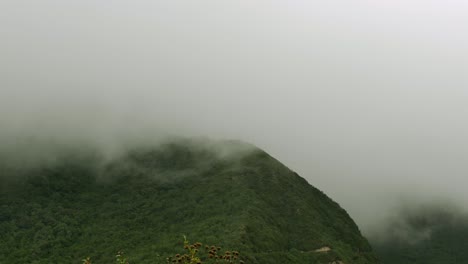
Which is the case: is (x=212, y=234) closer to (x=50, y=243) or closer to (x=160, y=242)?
(x=160, y=242)

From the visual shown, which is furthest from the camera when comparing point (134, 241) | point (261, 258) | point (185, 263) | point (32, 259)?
point (134, 241)

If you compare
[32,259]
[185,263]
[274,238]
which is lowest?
[32,259]

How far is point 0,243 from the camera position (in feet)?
651

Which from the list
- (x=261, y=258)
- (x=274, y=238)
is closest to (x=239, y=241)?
(x=261, y=258)

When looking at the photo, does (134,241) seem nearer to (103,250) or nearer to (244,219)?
(103,250)

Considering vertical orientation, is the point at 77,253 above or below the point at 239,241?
below

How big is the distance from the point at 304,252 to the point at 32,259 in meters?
99.1

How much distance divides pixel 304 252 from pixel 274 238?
46.6 ft

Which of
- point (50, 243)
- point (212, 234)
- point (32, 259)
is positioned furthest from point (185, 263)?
point (50, 243)

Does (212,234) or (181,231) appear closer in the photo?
(212,234)

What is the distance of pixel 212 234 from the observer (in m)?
185

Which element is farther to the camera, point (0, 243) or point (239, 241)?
point (0, 243)

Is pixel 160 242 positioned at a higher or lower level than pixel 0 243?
higher

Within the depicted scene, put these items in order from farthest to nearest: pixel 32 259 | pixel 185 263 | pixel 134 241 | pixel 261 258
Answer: pixel 134 241 → pixel 32 259 → pixel 261 258 → pixel 185 263
